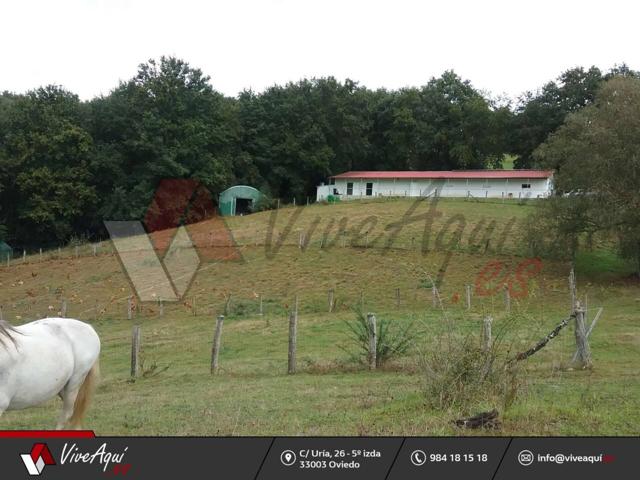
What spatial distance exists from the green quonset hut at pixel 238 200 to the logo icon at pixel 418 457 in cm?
5243

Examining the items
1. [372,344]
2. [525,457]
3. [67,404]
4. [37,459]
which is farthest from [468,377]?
[372,344]

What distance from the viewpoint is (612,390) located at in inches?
376

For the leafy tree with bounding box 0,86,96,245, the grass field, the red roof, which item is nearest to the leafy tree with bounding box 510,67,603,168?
the red roof

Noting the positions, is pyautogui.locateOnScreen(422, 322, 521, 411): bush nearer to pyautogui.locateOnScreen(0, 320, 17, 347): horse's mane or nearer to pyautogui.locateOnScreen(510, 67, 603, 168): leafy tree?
pyautogui.locateOnScreen(0, 320, 17, 347): horse's mane

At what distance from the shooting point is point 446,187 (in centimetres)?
5922

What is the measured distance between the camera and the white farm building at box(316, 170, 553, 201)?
55531 mm

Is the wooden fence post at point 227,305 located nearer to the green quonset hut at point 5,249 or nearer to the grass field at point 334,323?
the grass field at point 334,323

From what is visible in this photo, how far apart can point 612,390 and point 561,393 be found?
1111 millimetres

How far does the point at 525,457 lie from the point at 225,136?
5728 centimetres

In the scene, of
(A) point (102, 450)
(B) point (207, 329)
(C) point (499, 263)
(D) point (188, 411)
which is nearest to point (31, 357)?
(A) point (102, 450)

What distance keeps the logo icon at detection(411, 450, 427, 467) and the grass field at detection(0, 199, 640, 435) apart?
1.85 metres

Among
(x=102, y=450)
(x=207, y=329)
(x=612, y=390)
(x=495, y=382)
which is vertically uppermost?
(x=102, y=450)

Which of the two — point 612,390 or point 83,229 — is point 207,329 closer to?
point 612,390

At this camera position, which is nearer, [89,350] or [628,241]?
[89,350]
